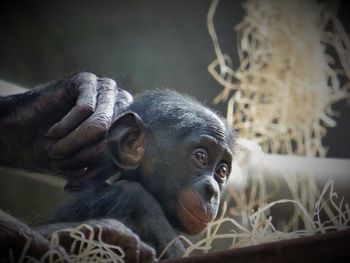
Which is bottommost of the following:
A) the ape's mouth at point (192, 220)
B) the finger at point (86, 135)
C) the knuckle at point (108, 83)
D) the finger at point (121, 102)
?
the ape's mouth at point (192, 220)

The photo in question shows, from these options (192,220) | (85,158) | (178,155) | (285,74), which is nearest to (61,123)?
(85,158)

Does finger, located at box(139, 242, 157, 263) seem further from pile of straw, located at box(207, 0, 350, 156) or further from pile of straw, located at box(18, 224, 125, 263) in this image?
pile of straw, located at box(207, 0, 350, 156)

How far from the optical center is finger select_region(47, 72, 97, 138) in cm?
222

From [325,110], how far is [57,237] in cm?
108

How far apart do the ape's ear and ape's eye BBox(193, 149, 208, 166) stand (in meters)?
0.15

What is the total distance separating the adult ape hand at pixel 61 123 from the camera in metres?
2.22

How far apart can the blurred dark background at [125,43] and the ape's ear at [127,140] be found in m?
0.16

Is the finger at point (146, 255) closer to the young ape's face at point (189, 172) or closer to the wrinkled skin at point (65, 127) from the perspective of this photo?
the wrinkled skin at point (65, 127)

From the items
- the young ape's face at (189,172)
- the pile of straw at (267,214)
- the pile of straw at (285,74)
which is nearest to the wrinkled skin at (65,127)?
the young ape's face at (189,172)

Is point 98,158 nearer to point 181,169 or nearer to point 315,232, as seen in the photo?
point 181,169

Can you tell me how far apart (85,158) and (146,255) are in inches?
14.2

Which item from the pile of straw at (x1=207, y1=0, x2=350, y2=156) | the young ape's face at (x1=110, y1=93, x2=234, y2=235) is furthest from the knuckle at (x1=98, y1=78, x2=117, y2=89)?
the pile of straw at (x1=207, y1=0, x2=350, y2=156)

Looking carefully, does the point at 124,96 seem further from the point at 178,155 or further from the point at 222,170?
the point at 222,170

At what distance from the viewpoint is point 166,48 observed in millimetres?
2518
